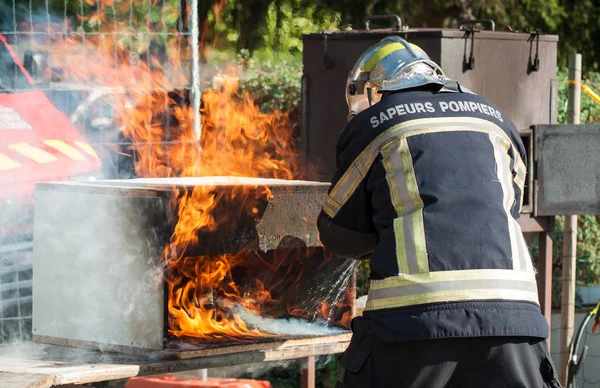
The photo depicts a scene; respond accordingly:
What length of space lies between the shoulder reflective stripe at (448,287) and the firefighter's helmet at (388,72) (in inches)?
27.9

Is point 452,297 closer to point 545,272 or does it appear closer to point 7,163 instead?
point 7,163

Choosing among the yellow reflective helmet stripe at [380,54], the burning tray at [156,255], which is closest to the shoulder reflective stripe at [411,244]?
the yellow reflective helmet stripe at [380,54]

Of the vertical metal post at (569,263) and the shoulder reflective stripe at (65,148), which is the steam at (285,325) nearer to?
the shoulder reflective stripe at (65,148)

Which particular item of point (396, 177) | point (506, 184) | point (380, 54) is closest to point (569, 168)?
point (380, 54)

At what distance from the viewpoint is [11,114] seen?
17.2ft

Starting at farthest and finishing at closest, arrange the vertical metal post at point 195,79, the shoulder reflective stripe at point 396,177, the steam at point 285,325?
the vertical metal post at point 195,79 → the steam at point 285,325 → the shoulder reflective stripe at point 396,177

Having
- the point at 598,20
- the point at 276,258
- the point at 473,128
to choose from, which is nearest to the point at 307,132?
the point at 276,258

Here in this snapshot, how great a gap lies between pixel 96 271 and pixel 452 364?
1.51 m

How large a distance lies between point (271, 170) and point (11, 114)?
138cm

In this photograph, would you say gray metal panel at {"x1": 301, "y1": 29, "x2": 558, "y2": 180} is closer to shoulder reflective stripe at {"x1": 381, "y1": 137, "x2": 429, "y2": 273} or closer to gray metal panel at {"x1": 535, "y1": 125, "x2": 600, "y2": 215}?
gray metal panel at {"x1": 535, "y1": 125, "x2": 600, "y2": 215}

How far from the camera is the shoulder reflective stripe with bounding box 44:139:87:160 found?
17.6 feet

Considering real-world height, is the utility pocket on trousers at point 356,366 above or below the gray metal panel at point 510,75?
below

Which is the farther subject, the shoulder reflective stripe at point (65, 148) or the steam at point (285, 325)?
the shoulder reflective stripe at point (65, 148)

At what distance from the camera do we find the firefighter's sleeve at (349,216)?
11.5ft
